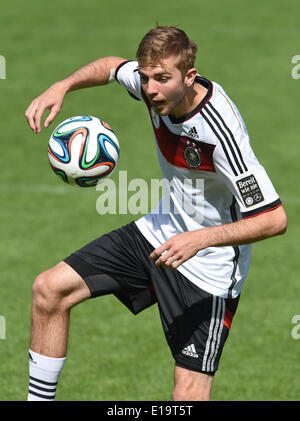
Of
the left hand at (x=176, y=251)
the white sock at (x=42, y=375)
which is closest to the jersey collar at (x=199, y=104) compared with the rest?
the left hand at (x=176, y=251)

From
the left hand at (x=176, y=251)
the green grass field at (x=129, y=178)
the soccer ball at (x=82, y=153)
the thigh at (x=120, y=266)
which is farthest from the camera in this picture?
the green grass field at (x=129, y=178)

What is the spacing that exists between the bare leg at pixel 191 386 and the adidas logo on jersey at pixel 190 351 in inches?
4.3

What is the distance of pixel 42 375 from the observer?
5.93 m

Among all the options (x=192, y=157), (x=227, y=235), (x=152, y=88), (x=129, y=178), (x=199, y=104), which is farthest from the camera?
(x=129, y=178)

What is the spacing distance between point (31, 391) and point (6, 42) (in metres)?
14.3

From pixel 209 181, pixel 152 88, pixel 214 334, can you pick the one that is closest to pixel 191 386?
pixel 214 334

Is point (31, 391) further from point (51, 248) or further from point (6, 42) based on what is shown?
point (6, 42)

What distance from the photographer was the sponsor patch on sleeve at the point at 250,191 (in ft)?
17.4

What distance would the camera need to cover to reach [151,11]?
21.0 metres

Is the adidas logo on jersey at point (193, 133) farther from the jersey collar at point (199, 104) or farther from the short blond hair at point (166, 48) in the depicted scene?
the short blond hair at point (166, 48)

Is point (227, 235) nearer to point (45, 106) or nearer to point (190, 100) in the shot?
point (190, 100)

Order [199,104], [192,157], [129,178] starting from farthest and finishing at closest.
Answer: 1. [129,178]
2. [192,157]
3. [199,104]

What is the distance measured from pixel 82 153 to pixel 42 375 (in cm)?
155
